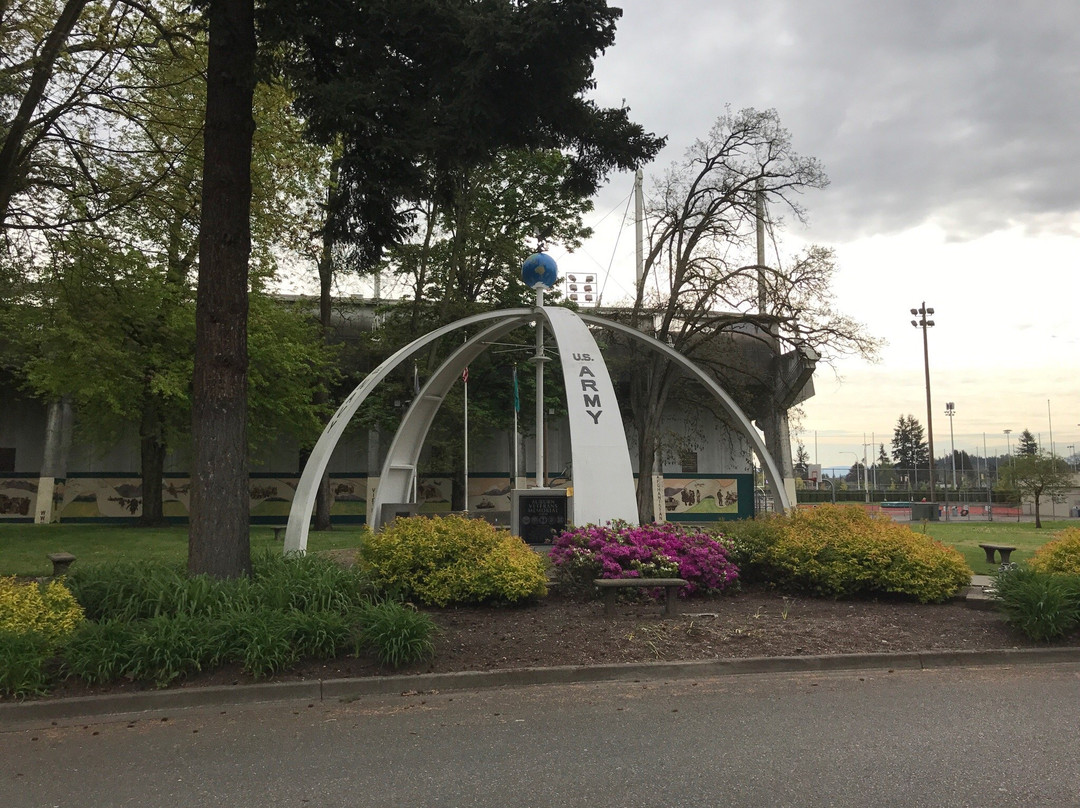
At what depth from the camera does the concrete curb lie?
21.1 feet

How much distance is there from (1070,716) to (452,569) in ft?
20.5

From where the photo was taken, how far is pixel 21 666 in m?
6.55

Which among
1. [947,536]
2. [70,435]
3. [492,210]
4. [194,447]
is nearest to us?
[194,447]

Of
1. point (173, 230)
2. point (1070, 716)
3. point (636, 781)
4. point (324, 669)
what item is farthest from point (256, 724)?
point (173, 230)

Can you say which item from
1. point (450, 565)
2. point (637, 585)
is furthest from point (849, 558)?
point (450, 565)

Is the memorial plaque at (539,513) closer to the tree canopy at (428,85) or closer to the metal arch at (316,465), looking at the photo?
the metal arch at (316,465)

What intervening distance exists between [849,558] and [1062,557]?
2352mm

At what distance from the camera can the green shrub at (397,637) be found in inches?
287

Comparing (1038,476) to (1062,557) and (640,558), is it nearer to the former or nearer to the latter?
(1062,557)

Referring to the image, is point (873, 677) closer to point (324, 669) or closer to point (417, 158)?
point (324, 669)

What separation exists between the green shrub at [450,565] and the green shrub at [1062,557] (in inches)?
232

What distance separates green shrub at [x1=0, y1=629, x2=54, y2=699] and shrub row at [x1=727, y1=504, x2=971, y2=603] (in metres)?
8.32

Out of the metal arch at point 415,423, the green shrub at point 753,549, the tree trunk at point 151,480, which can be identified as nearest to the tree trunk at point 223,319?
the green shrub at point 753,549

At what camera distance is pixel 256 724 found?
616 centimetres
